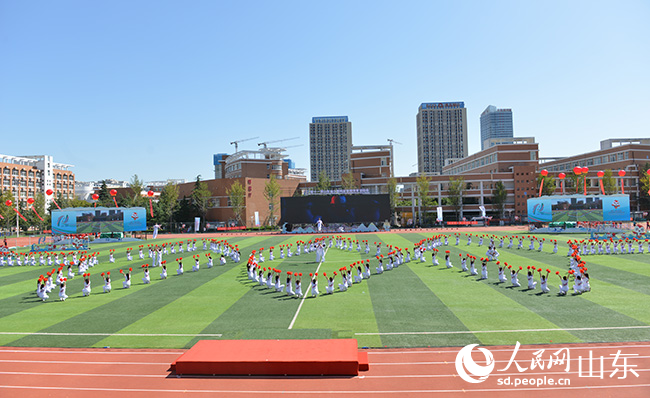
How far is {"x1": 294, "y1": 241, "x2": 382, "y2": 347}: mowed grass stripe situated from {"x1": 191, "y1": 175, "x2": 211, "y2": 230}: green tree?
202 feet

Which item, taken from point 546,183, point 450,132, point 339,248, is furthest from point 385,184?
point 450,132

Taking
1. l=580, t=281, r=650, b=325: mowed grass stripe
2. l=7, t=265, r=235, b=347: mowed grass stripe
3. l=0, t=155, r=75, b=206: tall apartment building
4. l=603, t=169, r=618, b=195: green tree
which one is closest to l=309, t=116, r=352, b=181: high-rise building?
l=0, t=155, r=75, b=206: tall apartment building

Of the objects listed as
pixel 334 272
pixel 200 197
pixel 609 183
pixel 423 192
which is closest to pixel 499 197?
pixel 423 192

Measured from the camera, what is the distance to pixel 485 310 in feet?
52.5

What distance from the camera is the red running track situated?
9445 mm

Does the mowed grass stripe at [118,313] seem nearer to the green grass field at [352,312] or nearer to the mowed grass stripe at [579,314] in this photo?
the green grass field at [352,312]

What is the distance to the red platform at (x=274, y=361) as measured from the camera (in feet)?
34.1

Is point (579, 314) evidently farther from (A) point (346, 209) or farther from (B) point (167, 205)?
(B) point (167, 205)

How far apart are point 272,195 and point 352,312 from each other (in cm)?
6276

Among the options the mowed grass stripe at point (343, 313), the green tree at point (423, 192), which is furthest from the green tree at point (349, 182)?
the mowed grass stripe at point (343, 313)

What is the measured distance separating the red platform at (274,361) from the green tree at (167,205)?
7170 centimetres

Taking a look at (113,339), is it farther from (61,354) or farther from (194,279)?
(194,279)

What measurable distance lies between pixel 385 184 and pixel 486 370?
75.3 metres

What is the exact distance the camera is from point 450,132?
176 m
